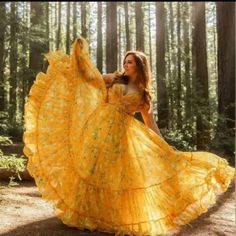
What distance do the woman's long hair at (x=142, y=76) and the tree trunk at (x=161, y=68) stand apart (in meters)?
8.20

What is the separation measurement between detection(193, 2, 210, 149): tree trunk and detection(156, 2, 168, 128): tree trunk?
3.79 feet

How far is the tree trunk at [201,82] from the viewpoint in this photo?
11633 mm

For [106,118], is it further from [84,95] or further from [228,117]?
[228,117]

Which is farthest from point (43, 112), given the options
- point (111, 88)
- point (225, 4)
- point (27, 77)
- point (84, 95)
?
point (225, 4)

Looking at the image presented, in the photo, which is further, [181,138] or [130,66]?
[181,138]

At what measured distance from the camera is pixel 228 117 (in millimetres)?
11609

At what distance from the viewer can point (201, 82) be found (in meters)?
13.7

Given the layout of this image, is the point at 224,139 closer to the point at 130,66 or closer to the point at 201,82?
the point at 201,82

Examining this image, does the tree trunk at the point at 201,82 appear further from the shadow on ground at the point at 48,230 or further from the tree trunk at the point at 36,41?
the shadow on ground at the point at 48,230

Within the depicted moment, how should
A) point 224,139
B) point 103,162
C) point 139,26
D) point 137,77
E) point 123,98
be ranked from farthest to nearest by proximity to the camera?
point 139,26, point 224,139, point 137,77, point 123,98, point 103,162

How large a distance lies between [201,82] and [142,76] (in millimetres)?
9194

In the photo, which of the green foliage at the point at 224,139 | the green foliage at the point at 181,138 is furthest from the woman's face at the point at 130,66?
the green foliage at the point at 224,139

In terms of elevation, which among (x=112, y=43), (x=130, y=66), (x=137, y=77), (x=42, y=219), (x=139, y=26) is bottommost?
(x=42, y=219)

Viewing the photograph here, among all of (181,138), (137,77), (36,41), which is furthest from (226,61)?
(137,77)
